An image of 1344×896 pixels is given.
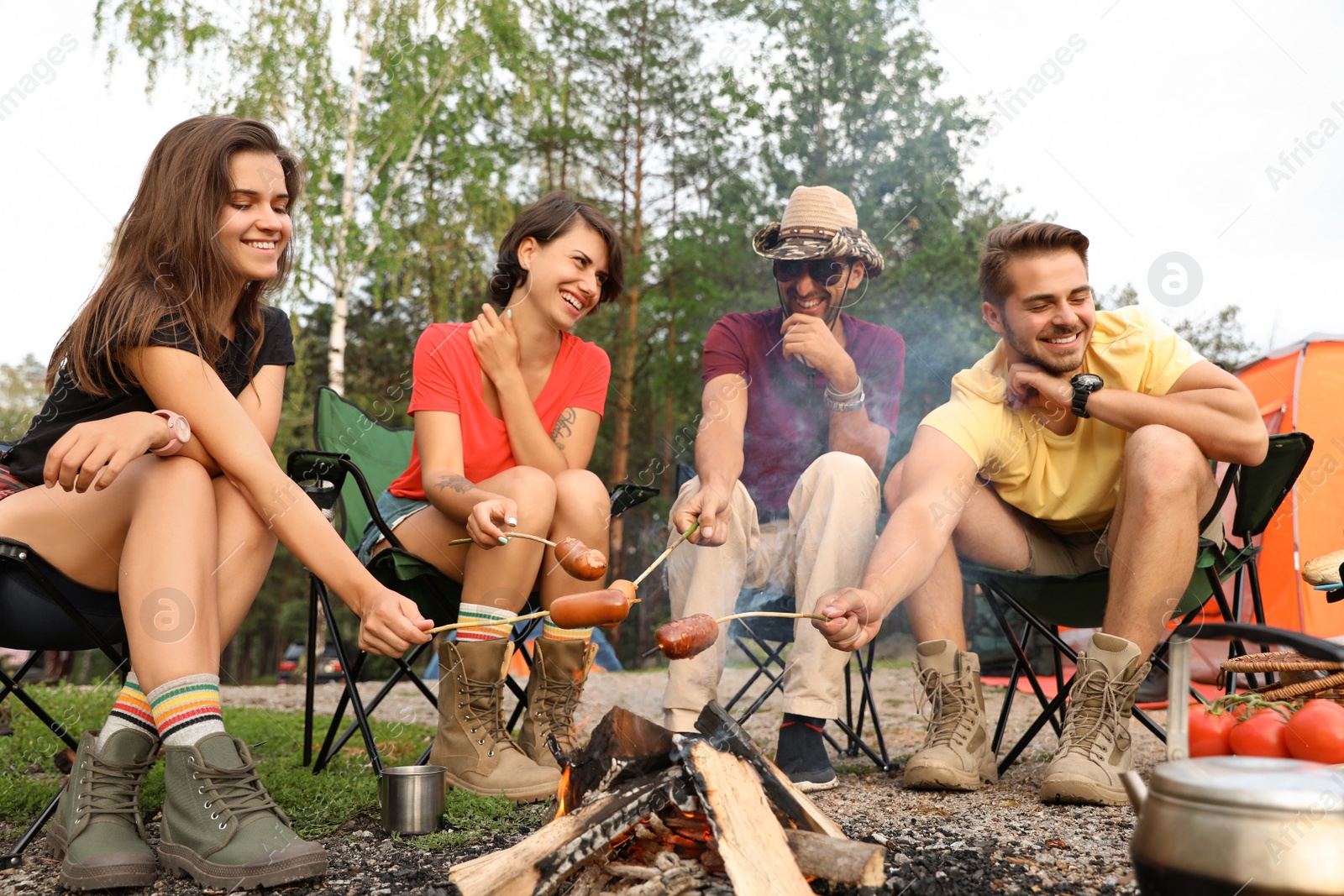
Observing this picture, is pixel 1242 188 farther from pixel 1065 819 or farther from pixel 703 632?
pixel 703 632

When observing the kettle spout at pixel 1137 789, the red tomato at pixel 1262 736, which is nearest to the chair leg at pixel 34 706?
the kettle spout at pixel 1137 789

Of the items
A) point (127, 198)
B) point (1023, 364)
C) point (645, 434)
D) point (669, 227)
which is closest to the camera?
point (127, 198)

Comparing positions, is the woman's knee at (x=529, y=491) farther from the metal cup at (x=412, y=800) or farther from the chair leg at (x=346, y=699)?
the metal cup at (x=412, y=800)

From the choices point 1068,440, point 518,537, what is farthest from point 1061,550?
point 518,537

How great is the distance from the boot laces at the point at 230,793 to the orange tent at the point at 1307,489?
19.1 ft

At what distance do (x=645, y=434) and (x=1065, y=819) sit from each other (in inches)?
444

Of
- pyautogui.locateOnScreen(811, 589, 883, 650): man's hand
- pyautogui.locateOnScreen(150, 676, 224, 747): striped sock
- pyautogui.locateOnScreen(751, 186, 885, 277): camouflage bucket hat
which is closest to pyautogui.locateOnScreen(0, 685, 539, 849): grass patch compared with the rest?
pyautogui.locateOnScreen(150, 676, 224, 747): striped sock

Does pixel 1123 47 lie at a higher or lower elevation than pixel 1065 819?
higher

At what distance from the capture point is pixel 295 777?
2.38m

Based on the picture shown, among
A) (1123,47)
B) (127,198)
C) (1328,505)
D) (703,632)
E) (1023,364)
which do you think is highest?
(1123,47)

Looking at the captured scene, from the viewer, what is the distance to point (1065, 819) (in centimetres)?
197

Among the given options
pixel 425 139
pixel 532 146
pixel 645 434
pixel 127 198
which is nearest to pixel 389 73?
pixel 425 139

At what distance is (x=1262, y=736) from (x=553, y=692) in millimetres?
1617

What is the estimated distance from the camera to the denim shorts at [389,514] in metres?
2.55
